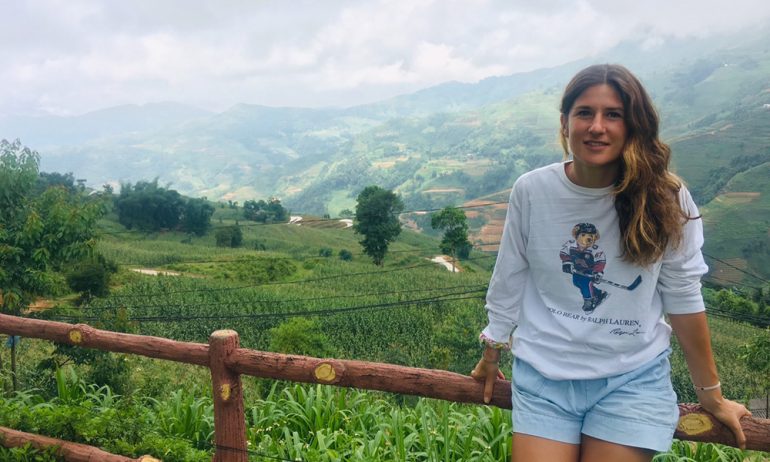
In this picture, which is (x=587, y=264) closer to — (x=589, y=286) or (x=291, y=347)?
(x=589, y=286)

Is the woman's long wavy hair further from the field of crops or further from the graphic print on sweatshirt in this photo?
the field of crops

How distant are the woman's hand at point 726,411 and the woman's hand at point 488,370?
60 centimetres

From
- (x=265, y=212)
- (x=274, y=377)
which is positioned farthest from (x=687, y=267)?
(x=265, y=212)

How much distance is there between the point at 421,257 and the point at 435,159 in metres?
131

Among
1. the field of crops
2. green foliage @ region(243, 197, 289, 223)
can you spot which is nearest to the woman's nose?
the field of crops

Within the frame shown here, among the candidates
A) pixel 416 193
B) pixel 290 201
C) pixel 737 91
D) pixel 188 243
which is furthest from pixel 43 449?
pixel 737 91

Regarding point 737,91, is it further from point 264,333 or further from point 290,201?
point 264,333

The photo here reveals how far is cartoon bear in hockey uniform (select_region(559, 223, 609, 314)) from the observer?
1664 millimetres

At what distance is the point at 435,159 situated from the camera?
183750 mm

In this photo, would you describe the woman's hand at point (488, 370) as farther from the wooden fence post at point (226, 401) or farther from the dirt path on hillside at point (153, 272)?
the dirt path on hillside at point (153, 272)

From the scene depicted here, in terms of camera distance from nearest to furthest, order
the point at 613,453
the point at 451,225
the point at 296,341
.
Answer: the point at 613,453 → the point at 296,341 → the point at 451,225

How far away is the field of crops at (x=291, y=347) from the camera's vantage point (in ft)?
9.39

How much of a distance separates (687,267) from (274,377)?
1.51 metres

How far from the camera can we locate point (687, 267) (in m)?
1.61
